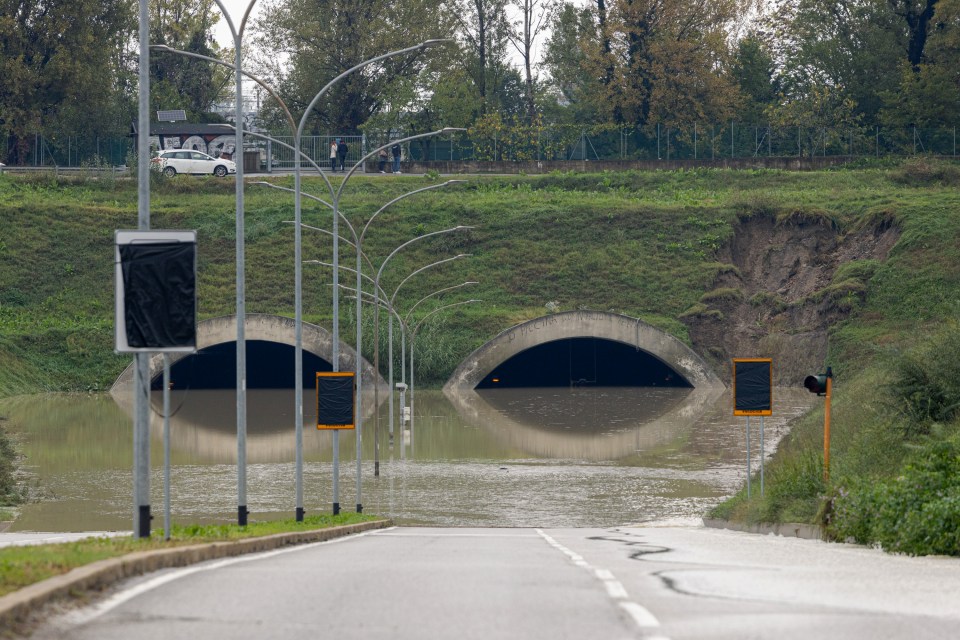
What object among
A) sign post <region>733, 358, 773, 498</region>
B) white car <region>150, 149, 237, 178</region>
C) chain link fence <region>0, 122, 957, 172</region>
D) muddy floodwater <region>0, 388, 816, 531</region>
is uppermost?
chain link fence <region>0, 122, 957, 172</region>

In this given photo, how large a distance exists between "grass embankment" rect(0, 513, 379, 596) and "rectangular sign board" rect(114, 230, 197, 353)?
200 cm

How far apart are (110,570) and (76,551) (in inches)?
79.1

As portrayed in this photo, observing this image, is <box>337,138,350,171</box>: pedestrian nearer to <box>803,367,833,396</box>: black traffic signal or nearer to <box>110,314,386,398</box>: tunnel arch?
<box>110,314,386,398</box>: tunnel arch

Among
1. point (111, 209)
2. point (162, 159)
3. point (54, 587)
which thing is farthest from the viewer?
point (162, 159)

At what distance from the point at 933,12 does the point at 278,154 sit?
42.3m

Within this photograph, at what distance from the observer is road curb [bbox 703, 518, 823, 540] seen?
2155cm

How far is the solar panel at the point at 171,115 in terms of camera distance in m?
87.4

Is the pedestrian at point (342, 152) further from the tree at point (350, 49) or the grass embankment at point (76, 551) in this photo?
the grass embankment at point (76, 551)

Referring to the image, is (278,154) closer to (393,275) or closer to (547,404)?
(393,275)

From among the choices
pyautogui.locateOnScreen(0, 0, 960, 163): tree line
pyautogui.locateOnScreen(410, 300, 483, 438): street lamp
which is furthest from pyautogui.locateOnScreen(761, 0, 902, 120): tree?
pyautogui.locateOnScreen(410, 300, 483, 438): street lamp

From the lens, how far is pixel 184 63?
101 m

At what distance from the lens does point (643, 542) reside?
19219mm

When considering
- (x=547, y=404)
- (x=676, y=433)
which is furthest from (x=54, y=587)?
(x=547, y=404)

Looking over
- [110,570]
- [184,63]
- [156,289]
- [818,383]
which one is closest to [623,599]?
[110,570]
